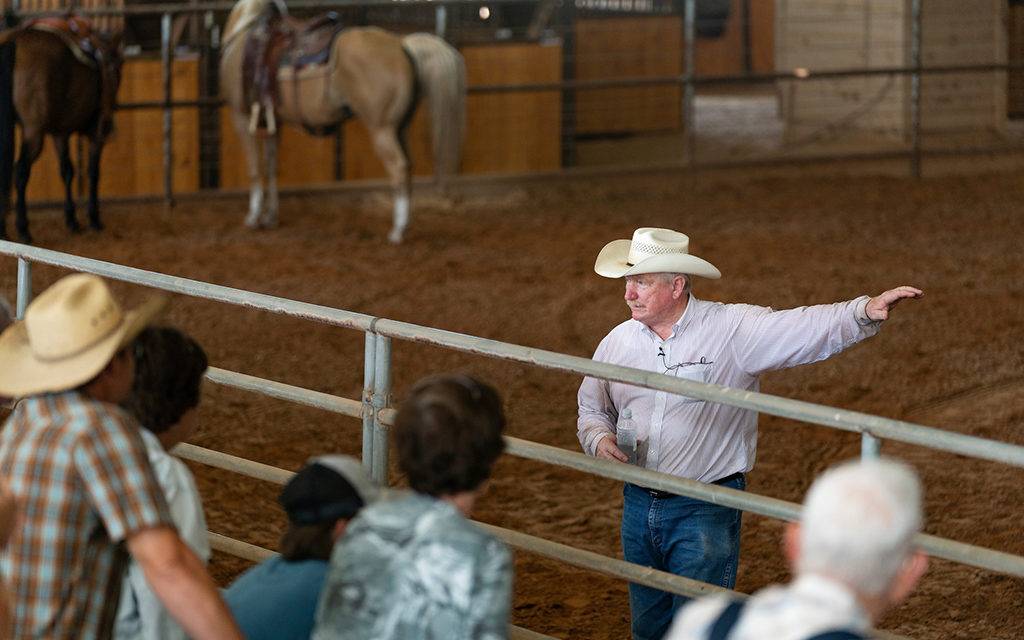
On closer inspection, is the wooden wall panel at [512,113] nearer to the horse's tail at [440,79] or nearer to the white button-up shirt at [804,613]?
the horse's tail at [440,79]

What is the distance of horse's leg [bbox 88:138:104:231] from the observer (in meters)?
9.38

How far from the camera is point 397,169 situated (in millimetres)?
9508

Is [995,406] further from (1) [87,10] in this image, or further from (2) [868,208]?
(1) [87,10]

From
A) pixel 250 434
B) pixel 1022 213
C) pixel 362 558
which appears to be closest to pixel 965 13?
pixel 1022 213

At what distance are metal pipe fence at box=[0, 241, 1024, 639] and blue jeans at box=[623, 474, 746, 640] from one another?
39 cm

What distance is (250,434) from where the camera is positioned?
18.2 feet

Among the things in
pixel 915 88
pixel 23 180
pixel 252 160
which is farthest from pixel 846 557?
pixel 915 88

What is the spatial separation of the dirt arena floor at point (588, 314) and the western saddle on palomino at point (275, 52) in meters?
1.04

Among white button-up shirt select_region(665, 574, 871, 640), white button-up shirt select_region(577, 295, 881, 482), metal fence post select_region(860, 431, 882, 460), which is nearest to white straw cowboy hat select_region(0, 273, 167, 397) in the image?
white button-up shirt select_region(665, 574, 871, 640)

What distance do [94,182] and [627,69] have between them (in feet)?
21.0

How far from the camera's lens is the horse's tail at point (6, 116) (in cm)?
841

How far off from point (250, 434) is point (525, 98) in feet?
23.4

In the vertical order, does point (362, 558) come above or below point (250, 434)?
above

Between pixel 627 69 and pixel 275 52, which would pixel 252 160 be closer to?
pixel 275 52
